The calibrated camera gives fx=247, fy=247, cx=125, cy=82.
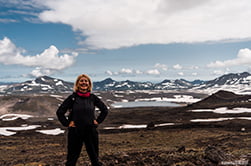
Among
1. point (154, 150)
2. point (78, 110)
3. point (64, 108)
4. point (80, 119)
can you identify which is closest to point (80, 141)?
point (80, 119)

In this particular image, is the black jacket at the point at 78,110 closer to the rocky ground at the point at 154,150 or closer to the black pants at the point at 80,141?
the black pants at the point at 80,141

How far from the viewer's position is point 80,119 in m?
8.52

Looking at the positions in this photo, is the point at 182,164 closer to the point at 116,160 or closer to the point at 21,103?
the point at 116,160

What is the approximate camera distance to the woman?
335 inches

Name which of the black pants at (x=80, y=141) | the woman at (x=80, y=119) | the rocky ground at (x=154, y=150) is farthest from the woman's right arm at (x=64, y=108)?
the rocky ground at (x=154, y=150)

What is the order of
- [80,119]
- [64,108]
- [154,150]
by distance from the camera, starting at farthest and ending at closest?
[154,150] → [64,108] → [80,119]

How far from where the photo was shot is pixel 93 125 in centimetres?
864

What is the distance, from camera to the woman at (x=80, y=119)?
335 inches

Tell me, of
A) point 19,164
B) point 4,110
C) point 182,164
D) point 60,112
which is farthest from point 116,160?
point 4,110

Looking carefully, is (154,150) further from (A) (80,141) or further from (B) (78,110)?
(B) (78,110)

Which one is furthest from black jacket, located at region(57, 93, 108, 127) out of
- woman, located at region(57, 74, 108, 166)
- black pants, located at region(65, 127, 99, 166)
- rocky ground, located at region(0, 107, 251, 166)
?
rocky ground, located at region(0, 107, 251, 166)

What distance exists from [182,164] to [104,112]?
6.29 metres

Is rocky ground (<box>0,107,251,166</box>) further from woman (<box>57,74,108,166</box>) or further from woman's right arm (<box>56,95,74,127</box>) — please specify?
woman's right arm (<box>56,95,74,127</box>)

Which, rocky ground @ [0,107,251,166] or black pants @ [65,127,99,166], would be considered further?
A: rocky ground @ [0,107,251,166]
